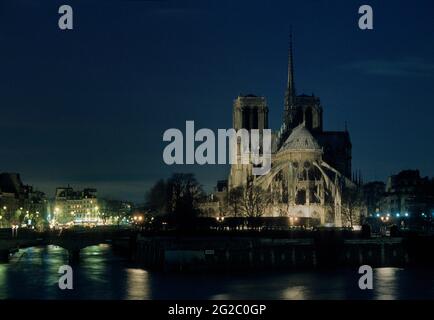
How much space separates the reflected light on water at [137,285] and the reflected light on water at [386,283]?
1380cm

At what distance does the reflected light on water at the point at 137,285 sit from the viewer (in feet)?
187

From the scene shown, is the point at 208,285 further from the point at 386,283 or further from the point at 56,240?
the point at 56,240

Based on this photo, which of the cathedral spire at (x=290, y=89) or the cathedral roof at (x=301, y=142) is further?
the cathedral spire at (x=290, y=89)

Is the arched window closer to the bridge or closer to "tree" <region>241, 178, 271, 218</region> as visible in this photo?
"tree" <region>241, 178, 271, 218</region>

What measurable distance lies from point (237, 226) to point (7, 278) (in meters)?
48.2

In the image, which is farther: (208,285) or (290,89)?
(290,89)

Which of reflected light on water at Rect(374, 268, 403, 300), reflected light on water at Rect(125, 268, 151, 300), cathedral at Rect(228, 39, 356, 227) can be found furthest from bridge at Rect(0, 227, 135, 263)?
cathedral at Rect(228, 39, 356, 227)

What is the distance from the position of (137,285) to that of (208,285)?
4.70 m

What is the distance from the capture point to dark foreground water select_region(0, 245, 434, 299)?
57125 millimetres

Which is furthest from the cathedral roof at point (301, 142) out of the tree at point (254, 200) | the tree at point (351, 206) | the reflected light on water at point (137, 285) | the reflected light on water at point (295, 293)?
the reflected light on water at point (295, 293)

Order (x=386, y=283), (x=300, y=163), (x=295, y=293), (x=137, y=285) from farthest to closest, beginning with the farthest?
(x=300, y=163) → (x=386, y=283) → (x=137, y=285) → (x=295, y=293)

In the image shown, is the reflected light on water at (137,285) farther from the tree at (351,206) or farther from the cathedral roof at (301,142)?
the cathedral roof at (301,142)

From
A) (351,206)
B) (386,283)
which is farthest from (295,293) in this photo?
(351,206)

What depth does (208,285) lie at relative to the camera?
62125mm
